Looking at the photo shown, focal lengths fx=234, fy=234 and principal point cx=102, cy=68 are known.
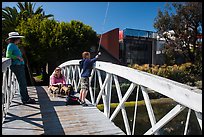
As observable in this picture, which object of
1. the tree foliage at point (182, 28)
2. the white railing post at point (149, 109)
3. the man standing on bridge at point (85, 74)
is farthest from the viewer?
the tree foliage at point (182, 28)

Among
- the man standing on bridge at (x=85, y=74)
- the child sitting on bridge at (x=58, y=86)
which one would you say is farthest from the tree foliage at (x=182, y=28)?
the man standing on bridge at (x=85, y=74)

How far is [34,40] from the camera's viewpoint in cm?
1798

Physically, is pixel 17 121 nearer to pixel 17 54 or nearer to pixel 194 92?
pixel 17 54

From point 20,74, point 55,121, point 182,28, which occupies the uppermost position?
point 182,28

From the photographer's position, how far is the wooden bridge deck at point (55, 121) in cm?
304

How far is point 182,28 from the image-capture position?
22.8 metres

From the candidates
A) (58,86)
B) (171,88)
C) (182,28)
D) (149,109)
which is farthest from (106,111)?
(182,28)

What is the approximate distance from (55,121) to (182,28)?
2161 cm

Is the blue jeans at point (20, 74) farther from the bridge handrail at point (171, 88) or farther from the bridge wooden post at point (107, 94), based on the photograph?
the bridge handrail at point (171, 88)

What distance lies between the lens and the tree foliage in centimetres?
2250

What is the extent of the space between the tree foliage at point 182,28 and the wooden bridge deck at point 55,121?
2040 cm

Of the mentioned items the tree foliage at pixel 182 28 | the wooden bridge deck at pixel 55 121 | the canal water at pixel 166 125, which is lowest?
the canal water at pixel 166 125

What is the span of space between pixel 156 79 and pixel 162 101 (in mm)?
12845

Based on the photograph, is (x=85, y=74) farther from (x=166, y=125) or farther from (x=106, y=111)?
(x=166, y=125)
